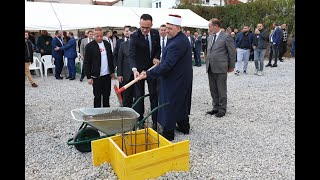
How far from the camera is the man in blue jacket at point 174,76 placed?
4409 millimetres

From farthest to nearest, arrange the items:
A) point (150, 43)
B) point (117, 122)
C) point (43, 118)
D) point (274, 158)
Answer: point (43, 118)
point (150, 43)
point (274, 158)
point (117, 122)

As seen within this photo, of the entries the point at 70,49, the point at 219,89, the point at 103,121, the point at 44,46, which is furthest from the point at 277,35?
the point at 103,121

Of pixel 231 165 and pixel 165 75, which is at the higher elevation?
pixel 165 75

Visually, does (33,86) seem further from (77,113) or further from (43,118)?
(77,113)

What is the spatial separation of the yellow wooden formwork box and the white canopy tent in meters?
10.7

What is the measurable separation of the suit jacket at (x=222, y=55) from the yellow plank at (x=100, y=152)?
10.0 feet

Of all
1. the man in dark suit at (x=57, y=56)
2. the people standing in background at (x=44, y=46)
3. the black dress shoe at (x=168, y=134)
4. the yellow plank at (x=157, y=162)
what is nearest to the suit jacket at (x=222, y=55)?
the black dress shoe at (x=168, y=134)

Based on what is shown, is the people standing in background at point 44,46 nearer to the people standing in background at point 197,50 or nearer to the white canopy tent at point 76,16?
the white canopy tent at point 76,16

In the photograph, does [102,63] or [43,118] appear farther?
[43,118]

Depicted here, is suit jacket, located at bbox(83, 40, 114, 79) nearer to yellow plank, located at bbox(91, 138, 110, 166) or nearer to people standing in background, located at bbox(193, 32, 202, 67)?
yellow plank, located at bbox(91, 138, 110, 166)
